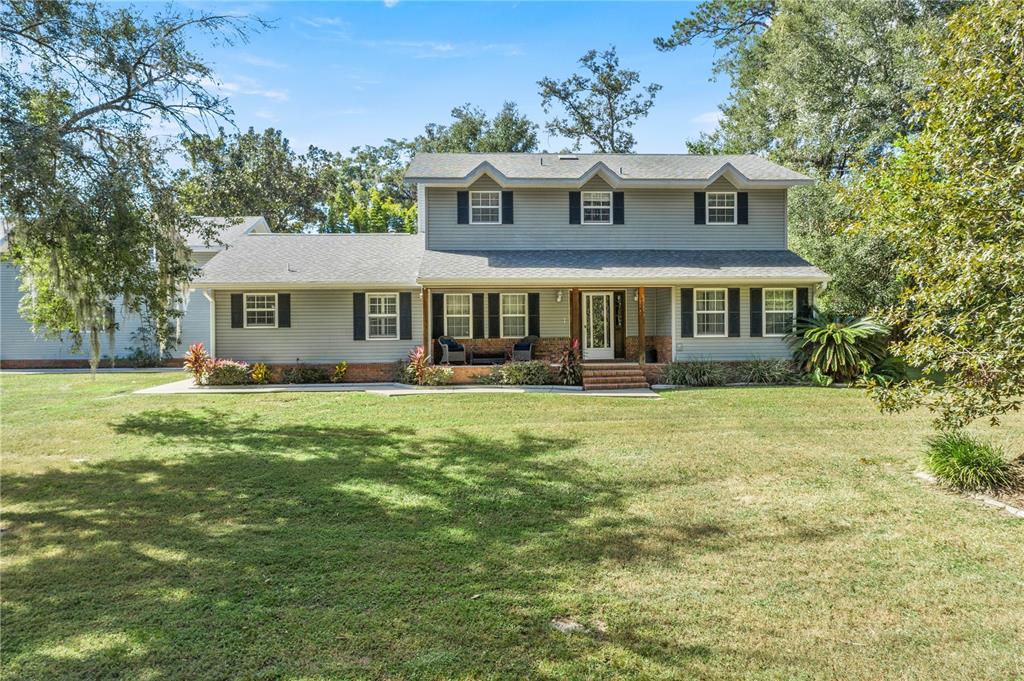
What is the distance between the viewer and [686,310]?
15.6 metres

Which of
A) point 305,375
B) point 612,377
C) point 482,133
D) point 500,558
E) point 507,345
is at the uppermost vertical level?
point 482,133

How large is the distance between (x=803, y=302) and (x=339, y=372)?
1317 centimetres

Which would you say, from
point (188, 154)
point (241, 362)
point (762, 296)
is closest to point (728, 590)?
point (188, 154)

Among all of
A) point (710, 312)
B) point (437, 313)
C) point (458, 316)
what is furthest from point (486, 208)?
point (710, 312)

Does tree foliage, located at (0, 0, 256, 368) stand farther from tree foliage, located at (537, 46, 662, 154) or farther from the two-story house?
tree foliage, located at (537, 46, 662, 154)

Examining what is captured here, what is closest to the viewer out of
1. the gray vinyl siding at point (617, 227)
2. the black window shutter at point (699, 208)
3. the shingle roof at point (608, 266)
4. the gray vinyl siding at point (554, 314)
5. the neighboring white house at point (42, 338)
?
the shingle roof at point (608, 266)

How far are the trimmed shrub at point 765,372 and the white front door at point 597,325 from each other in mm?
3832

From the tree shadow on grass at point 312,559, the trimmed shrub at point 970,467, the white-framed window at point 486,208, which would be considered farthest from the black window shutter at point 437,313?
the trimmed shrub at point 970,467

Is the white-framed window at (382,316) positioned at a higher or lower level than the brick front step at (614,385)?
higher

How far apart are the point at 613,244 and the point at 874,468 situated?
37.2ft

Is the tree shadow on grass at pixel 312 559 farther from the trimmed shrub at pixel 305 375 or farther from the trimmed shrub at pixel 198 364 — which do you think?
the trimmed shrub at pixel 198 364

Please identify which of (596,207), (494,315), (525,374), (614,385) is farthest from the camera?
(596,207)

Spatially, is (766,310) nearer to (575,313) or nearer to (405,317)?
(575,313)

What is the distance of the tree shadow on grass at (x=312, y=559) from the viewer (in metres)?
3.22
